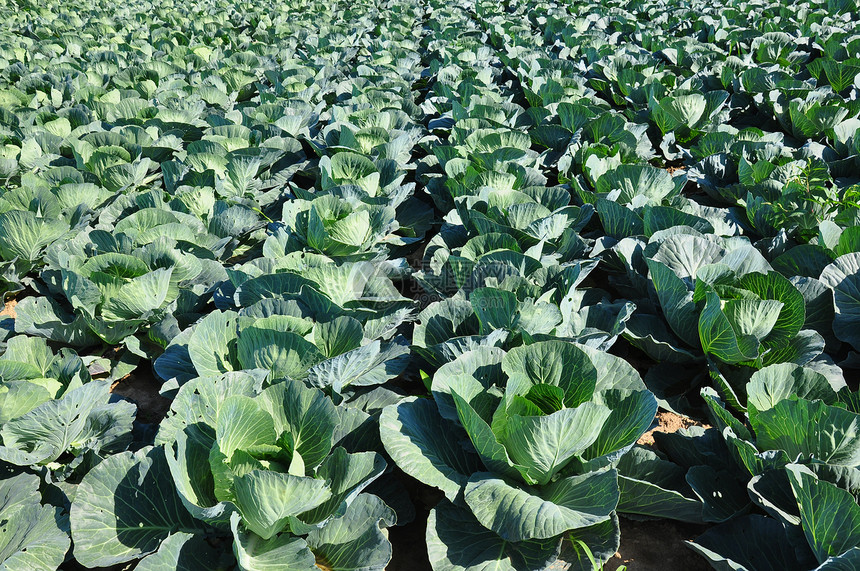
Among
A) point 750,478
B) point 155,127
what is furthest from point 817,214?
point 155,127

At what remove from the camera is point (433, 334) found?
119 inches

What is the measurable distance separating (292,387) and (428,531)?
773mm

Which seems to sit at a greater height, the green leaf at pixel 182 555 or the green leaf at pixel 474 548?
the green leaf at pixel 182 555

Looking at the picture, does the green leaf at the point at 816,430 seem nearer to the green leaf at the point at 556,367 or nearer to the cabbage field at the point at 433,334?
the cabbage field at the point at 433,334

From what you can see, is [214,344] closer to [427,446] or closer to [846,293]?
[427,446]

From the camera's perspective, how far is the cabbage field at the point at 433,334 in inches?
88.9

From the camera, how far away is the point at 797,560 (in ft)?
7.03

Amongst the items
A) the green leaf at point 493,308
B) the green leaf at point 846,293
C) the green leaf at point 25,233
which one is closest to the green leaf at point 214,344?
the green leaf at point 493,308

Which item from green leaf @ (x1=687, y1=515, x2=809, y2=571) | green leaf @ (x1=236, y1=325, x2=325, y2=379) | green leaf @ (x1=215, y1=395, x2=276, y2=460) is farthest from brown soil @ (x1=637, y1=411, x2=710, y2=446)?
green leaf @ (x1=215, y1=395, x2=276, y2=460)

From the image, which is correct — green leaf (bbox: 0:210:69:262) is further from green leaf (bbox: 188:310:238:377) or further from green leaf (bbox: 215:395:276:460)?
green leaf (bbox: 215:395:276:460)

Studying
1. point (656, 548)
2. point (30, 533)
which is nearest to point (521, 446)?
point (656, 548)

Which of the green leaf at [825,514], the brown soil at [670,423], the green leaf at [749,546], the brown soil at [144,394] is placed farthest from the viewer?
the brown soil at [144,394]

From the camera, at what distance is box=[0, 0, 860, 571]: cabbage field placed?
226 cm

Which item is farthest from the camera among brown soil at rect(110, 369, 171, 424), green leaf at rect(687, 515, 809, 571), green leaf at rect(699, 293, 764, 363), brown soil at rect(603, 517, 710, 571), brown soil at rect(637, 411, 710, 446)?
brown soil at rect(110, 369, 171, 424)
